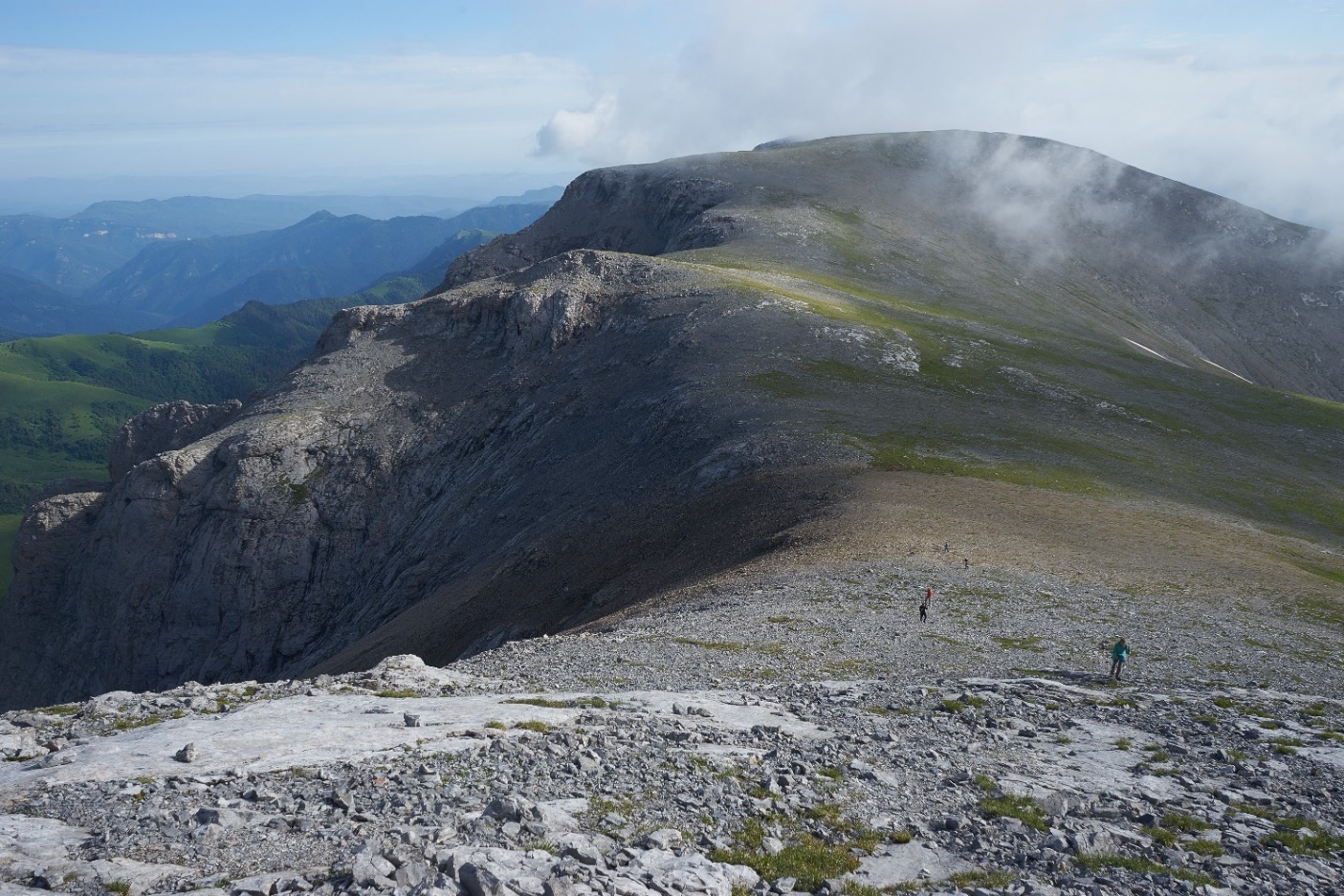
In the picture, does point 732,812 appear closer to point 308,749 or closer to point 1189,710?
point 308,749

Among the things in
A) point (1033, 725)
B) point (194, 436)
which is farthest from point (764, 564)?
point (194, 436)

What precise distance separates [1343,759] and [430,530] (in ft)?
235

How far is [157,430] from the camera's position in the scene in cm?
11931

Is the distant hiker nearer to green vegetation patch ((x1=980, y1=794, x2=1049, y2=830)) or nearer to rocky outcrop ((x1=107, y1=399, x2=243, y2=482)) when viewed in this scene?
green vegetation patch ((x1=980, y1=794, x2=1049, y2=830))

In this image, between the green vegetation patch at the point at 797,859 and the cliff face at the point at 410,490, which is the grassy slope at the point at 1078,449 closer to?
the cliff face at the point at 410,490

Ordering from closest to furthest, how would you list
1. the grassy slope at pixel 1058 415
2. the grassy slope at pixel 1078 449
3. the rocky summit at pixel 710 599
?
1. the rocky summit at pixel 710 599
2. the grassy slope at pixel 1078 449
3. the grassy slope at pixel 1058 415

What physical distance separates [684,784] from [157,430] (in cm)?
12238

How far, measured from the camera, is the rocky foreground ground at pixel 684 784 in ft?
49.9

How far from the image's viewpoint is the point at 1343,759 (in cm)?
2305

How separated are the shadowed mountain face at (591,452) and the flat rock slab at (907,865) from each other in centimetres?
3135

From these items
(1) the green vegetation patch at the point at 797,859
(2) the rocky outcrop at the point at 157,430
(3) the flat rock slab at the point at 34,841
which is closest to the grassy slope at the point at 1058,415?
(1) the green vegetation patch at the point at 797,859

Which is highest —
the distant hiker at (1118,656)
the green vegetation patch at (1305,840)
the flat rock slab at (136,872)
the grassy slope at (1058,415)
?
the grassy slope at (1058,415)

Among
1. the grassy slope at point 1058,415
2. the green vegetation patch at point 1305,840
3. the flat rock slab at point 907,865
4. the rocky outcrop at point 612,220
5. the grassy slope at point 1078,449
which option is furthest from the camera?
the rocky outcrop at point 612,220

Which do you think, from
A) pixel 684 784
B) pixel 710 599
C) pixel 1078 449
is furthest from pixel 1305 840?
pixel 1078 449
